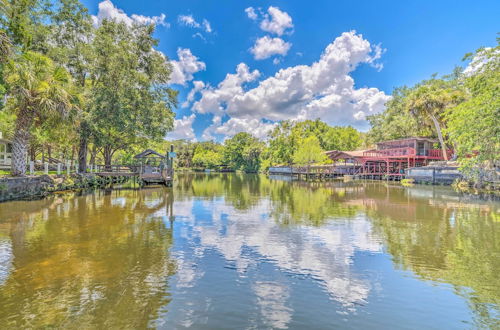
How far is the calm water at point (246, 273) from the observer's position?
487cm

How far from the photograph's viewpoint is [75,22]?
27.0 meters

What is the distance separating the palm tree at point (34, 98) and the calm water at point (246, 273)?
28.6 ft

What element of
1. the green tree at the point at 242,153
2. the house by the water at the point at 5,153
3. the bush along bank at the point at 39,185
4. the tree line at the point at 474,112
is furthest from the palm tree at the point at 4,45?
the green tree at the point at 242,153

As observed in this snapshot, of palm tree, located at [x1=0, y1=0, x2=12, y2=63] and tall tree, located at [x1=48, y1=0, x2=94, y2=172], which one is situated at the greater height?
tall tree, located at [x1=48, y1=0, x2=94, y2=172]

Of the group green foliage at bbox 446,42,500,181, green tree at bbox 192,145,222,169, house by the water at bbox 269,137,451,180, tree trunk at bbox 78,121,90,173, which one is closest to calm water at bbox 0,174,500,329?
green foliage at bbox 446,42,500,181

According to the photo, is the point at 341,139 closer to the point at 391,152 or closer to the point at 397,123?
the point at 397,123

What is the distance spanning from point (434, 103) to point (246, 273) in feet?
143

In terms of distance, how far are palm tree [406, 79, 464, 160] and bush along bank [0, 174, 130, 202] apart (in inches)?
1737

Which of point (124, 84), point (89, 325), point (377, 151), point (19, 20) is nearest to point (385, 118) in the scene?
point (377, 151)

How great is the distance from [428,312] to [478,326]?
72 cm

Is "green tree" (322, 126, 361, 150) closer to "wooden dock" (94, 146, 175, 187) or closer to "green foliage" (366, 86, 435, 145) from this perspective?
"green foliage" (366, 86, 435, 145)

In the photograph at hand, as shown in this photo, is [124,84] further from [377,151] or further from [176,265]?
[377,151]

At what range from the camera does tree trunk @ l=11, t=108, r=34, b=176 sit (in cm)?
1877

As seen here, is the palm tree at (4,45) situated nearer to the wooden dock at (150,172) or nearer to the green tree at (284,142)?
the wooden dock at (150,172)
